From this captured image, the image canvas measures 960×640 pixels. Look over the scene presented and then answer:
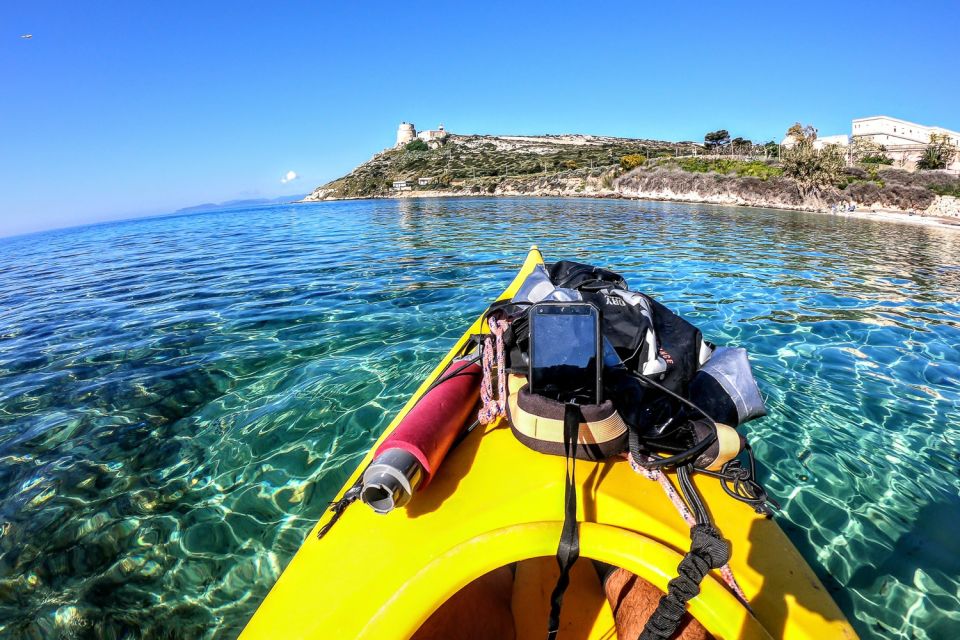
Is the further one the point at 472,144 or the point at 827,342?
the point at 472,144

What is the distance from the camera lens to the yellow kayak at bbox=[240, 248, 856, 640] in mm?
1366

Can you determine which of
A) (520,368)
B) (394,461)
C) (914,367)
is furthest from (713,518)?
(914,367)

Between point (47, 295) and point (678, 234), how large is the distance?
20134 mm

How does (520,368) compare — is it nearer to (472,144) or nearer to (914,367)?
(914,367)

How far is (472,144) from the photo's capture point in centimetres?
10506

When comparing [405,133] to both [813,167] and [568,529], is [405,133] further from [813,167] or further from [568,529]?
[568,529]

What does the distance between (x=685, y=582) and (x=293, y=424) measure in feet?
12.1

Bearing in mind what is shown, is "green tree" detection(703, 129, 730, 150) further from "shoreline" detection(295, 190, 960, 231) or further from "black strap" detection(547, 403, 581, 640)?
"black strap" detection(547, 403, 581, 640)

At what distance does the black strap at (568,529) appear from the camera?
56.9 inches

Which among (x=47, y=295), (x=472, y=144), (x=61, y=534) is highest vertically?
(x=472, y=144)

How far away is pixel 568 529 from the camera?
148 cm

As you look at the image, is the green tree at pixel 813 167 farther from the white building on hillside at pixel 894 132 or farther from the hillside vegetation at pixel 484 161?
the white building on hillside at pixel 894 132

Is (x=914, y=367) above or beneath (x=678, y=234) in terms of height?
beneath

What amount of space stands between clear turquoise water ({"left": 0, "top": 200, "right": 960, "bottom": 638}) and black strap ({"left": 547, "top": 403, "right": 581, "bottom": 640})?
1910mm
